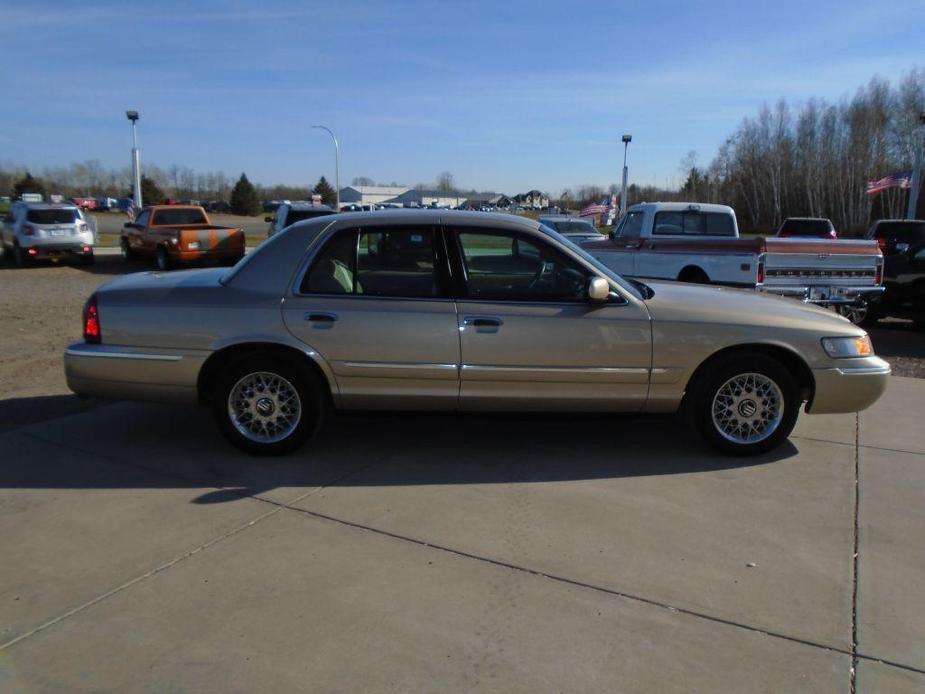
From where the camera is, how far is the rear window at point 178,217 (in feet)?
64.8

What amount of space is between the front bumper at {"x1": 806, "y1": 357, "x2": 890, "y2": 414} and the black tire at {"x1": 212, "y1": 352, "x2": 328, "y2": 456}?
11.2 ft

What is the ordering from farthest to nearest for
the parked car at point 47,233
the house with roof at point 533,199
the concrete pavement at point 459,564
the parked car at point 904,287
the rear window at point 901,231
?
the house with roof at point 533,199 < the parked car at point 47,233 < the rear window at point 901,231 < the parked car at point 904,287 < the concrete pavement at point 459,564

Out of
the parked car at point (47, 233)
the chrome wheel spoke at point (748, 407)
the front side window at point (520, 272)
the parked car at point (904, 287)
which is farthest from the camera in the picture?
the parked car at point (47, 233)

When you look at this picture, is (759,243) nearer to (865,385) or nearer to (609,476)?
(865,385)

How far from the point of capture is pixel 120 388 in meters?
4.97

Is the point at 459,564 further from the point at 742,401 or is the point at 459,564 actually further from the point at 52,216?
the point at 52,216

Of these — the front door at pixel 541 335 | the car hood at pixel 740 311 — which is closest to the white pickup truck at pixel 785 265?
the car hood at pixel 740 311

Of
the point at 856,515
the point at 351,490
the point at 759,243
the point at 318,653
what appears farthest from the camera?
the point at 759,243

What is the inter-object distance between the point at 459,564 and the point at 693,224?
10.9 m

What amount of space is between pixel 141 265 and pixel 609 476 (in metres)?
19.3

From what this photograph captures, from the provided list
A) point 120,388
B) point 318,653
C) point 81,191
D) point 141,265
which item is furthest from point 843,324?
point 81,191

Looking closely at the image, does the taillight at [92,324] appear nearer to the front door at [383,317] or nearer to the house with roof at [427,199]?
the front door at [383,317]

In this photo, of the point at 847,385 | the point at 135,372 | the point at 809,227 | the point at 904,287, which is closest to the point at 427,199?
the point at 809,227

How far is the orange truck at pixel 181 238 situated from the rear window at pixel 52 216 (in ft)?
5.36
